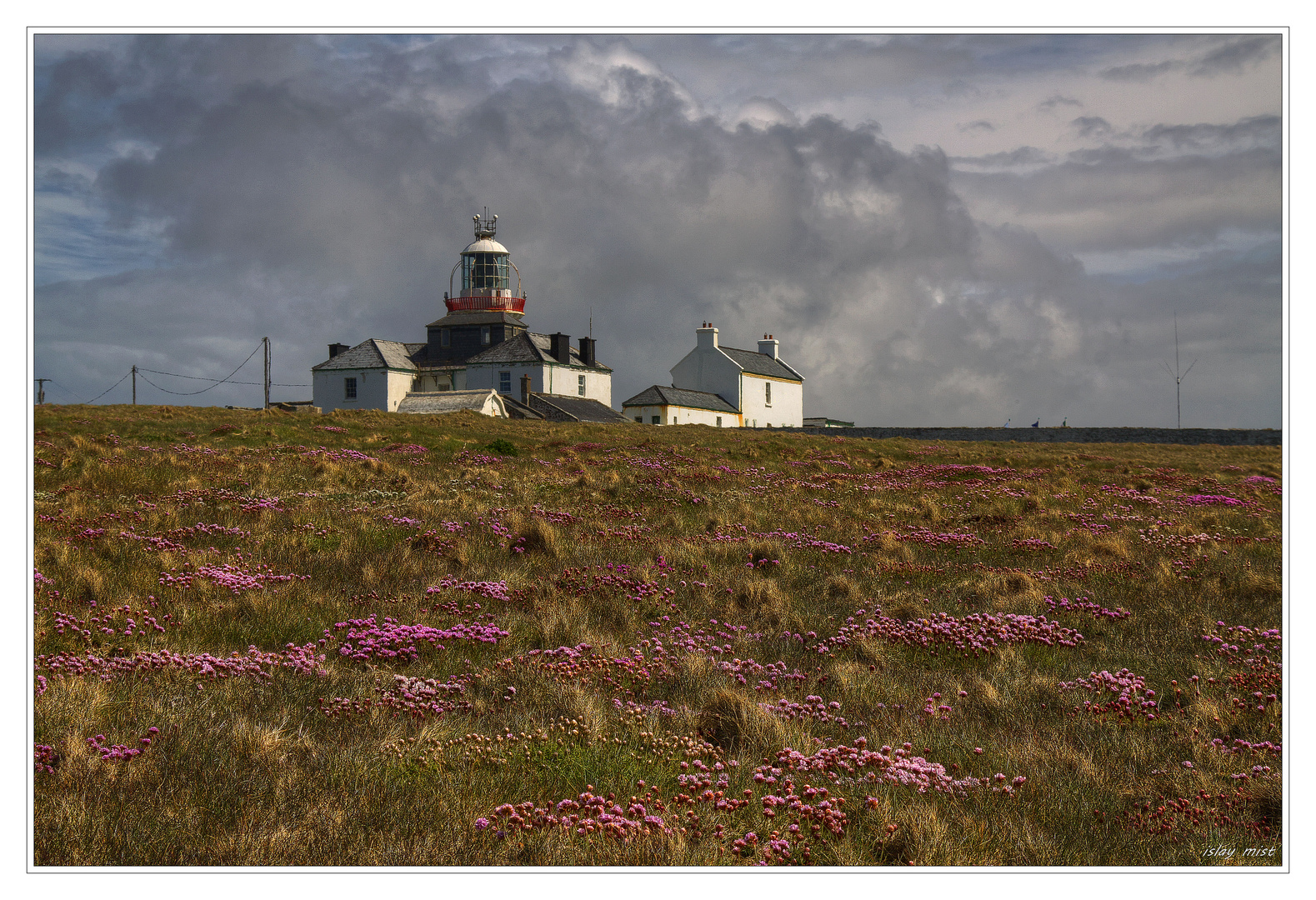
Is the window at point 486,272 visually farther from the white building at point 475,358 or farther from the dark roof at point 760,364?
the dark roof at point 760,364

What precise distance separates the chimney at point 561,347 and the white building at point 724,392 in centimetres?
728

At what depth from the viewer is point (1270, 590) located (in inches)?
380

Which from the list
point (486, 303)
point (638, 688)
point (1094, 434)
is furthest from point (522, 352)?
point (638, 688)

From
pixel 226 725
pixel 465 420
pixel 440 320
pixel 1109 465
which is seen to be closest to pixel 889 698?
pixel 226 725

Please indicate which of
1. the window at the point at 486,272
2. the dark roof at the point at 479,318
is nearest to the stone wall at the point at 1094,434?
the dark roof at the point at 479,318

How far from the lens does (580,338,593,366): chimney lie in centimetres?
8362

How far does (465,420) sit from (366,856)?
35764 mm

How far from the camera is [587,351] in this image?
84000 millimetres

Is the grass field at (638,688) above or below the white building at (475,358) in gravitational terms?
below

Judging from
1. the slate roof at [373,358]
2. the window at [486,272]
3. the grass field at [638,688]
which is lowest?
the grass field at [638,688]

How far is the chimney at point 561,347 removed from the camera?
265ft

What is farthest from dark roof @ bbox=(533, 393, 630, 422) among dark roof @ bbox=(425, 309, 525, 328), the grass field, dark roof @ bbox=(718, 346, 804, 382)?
the grass field

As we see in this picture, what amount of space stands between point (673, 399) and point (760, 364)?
1461 cm

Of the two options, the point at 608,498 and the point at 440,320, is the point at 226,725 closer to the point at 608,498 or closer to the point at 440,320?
the point at 608,498
